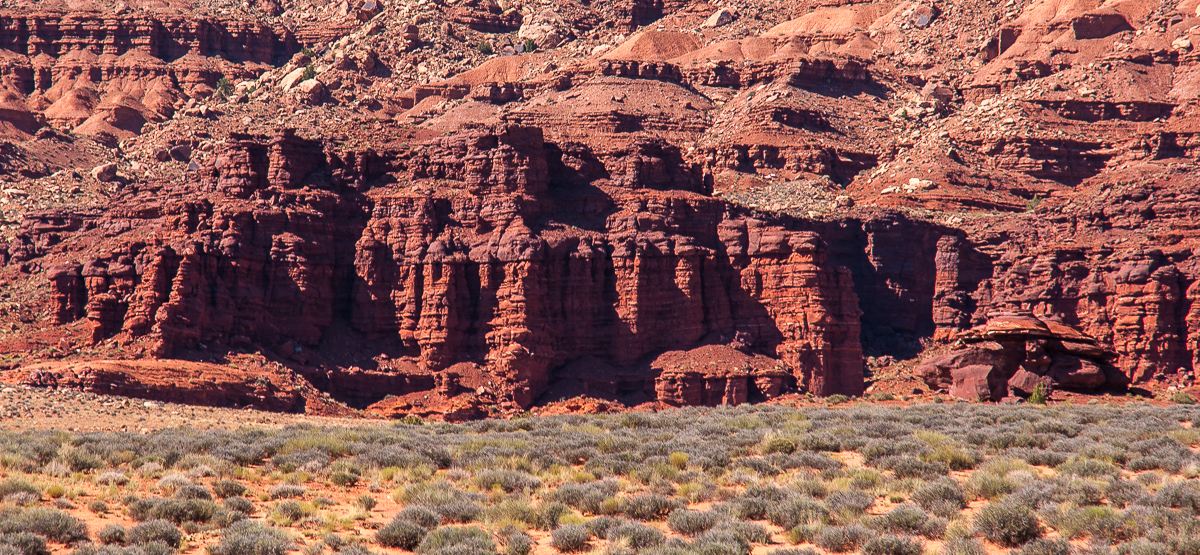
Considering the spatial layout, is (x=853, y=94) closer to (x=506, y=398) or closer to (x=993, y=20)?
(x=993, y=20)

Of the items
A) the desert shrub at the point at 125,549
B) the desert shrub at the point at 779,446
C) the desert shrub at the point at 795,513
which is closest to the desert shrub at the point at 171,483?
the desert shrub at the point at 125,549

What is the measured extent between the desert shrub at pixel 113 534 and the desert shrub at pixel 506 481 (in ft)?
25.2

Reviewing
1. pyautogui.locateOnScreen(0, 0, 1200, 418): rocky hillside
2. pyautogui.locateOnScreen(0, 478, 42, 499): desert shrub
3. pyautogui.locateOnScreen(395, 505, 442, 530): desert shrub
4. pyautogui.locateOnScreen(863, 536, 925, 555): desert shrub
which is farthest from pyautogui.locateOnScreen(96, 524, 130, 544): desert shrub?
pyautogui.locateOnScreen(0, 0, 1200, 418): rocky hillside

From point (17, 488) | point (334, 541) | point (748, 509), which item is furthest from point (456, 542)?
point (17, 488)

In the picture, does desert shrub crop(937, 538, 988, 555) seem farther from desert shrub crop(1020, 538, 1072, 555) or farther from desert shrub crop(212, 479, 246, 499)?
desert shrub crop(212, 479, 246, 499)

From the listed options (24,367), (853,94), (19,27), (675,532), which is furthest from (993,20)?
(675,532)

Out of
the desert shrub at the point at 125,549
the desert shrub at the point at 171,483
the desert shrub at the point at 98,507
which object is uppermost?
the desert shrub at the point at 171,483

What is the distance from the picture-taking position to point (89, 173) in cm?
11125

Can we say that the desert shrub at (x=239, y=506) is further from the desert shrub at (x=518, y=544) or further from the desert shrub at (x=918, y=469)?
the desert shrub at (x=918, y=469)

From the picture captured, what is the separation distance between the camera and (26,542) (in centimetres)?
2309

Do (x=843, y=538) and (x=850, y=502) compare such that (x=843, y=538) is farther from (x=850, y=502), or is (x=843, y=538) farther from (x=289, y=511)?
(x=289, y=511)

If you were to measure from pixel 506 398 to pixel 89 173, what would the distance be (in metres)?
56.0

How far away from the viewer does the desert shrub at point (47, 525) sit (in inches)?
938

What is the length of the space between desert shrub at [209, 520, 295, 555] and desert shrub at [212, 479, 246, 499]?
3326 mm
